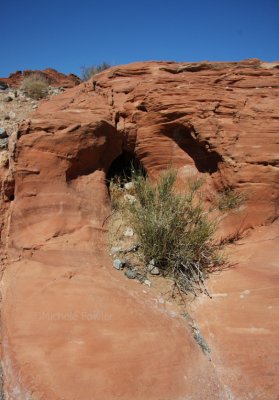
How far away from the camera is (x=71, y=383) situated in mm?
2078

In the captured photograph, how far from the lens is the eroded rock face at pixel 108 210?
2.20 m

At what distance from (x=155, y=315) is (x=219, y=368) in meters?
0.59

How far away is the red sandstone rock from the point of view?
350 inches

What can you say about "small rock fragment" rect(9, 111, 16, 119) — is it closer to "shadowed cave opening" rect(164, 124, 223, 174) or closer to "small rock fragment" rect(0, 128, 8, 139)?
"small rock fragment" rect(0, 128, 8, 139)

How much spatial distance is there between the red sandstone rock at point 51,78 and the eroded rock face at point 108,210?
455cm

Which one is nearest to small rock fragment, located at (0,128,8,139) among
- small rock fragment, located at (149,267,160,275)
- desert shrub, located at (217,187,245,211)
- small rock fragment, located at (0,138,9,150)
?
small rock fragment, located at (0,138,9,150)

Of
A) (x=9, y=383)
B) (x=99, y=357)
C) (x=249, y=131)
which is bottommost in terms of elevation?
(x=9, y=383)

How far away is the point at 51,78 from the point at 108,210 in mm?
7153

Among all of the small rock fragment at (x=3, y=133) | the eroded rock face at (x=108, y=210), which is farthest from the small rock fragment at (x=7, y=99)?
the small rock fragment at (x=3, y=133)

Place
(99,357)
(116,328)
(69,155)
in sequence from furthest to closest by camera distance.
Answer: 1. (69,155)
2. (116,328)
3. (99,357)

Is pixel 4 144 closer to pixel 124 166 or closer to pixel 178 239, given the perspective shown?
pixel 124 166

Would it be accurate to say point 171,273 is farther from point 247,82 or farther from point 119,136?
point 247,82

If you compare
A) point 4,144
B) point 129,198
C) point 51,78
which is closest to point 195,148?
point 129,198


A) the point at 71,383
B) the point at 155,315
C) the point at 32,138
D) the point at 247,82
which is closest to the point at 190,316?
the point at 155,315
